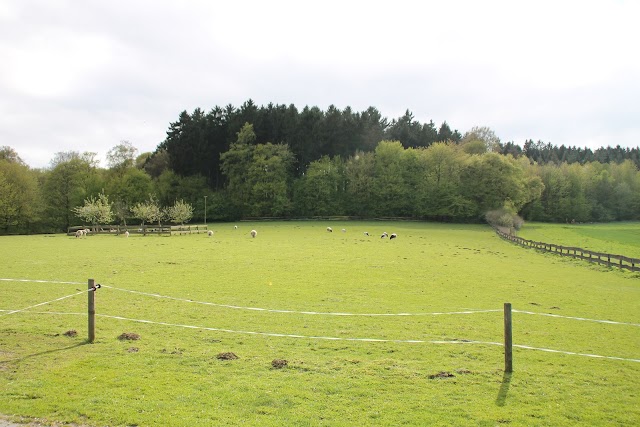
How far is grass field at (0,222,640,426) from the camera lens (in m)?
7.92

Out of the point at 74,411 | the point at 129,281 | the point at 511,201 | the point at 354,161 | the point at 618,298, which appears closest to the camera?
the point at 74,411

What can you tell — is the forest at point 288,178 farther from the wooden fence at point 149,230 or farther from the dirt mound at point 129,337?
the dirt mound at point 129,337

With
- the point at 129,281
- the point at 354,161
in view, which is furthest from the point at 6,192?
the point at 129,281

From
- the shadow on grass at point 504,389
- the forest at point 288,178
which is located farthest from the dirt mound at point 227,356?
the forest at point 288,178

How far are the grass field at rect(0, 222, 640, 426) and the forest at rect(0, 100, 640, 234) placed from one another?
63380mm

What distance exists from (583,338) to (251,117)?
91.0 metres

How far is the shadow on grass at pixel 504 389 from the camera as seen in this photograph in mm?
8359

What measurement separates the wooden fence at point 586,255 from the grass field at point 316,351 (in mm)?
5559

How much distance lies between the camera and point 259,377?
9.38 meters

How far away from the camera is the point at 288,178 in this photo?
95.4m

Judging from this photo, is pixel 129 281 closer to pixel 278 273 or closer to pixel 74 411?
pixel 278 273

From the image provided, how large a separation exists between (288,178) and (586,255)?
6624cm

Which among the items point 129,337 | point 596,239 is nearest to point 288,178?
point 596,239

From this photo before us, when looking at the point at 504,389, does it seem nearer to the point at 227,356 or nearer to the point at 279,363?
Result: the point at 279,363
